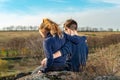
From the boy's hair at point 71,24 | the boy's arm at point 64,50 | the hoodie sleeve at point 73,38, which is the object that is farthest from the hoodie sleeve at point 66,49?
the boy's hair at point 71,24

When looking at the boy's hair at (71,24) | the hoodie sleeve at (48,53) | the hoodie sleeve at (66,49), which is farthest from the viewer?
the boy's hair at (71,24)

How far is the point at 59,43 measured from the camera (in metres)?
9.62

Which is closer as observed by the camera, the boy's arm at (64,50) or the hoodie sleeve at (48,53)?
the hoodie sleeve at (48,53)

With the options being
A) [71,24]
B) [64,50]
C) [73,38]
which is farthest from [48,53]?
[71,24]

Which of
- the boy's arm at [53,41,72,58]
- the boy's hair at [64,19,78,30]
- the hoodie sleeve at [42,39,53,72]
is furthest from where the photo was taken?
the boy's hair at [64,19,78,30]

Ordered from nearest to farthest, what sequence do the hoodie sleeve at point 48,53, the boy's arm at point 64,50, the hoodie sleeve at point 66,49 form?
the hoodie sleeve at point 48,53
the boy's arm at point 64,50
the hoodie sleeve at point 66,49

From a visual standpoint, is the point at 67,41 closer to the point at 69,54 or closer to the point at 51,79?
the point at 69,54

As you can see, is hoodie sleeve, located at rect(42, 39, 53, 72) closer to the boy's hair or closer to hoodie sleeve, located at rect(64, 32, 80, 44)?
hoodie sleeve, located at rect(64, 32, 80, 44)

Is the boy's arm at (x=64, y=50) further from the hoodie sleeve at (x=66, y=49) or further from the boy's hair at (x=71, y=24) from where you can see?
the boy's hair at (x=71, y=24)

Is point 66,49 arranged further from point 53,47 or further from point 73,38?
point 53,47

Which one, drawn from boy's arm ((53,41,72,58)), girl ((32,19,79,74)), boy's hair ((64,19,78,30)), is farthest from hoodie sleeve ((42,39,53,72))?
boy's hair ((64,19,78,30))

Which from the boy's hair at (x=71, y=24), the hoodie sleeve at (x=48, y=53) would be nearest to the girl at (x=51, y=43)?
the hoodie sleeve at (x=48, y=53)

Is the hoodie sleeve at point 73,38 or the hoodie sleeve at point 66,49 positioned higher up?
the hoodie sleeve at point 73,38

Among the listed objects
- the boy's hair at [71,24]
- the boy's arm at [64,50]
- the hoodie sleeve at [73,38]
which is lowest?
the boy's arm at [64,50]
